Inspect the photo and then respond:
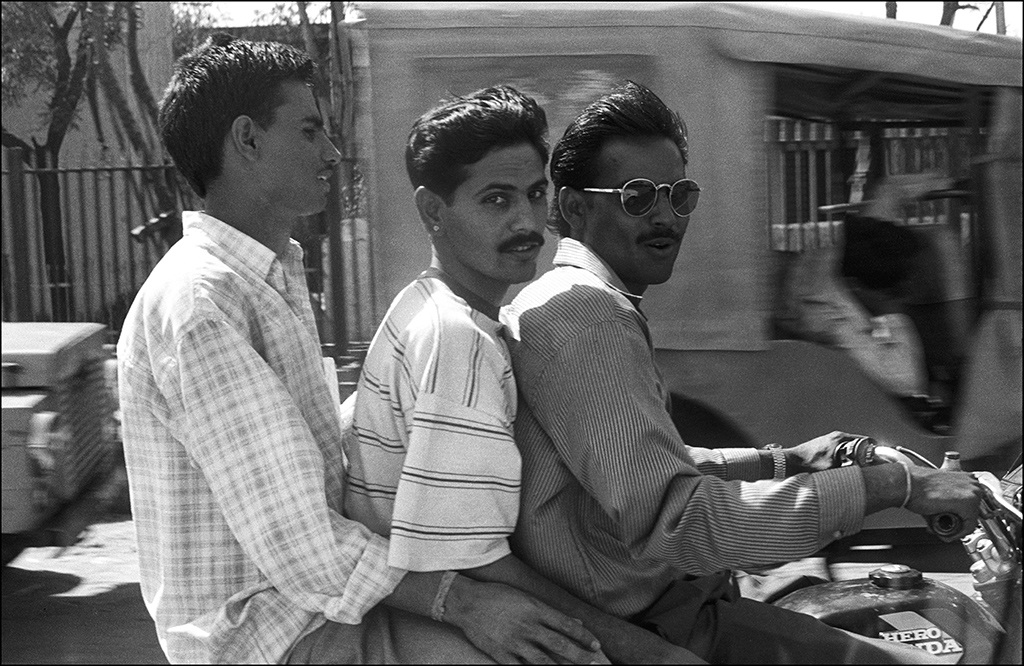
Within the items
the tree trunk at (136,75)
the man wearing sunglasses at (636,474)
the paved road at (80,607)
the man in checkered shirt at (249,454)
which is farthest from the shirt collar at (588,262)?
the tree trunk at (136,75)

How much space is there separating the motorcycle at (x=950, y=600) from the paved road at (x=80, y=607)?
9.53ft

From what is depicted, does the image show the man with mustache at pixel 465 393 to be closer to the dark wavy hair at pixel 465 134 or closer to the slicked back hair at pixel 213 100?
the dark wavy hair at pixel 465 134

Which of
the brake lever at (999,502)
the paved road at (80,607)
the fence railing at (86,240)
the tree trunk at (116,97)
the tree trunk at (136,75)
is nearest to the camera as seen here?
the brake lever at (999,502)

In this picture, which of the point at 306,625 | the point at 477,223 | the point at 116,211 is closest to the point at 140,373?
the point at 306,625

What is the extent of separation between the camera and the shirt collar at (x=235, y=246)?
1787 mm

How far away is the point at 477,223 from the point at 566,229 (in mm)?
348

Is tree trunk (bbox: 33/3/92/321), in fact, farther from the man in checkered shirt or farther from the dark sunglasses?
the dark sunglasses

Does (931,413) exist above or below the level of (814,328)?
below

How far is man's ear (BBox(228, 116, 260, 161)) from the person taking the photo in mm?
1847

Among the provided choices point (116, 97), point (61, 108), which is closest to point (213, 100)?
point (116, 97)

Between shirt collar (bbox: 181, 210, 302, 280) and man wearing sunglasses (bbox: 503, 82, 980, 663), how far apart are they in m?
0.42

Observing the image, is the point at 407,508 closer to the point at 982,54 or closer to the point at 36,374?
the point at 36,374

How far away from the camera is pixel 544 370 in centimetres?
169

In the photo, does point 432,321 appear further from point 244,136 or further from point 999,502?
point 999,502
